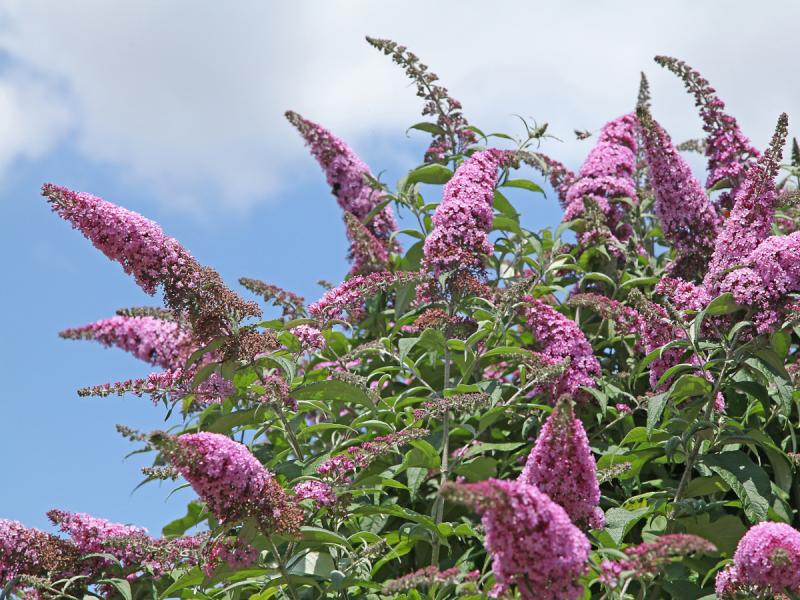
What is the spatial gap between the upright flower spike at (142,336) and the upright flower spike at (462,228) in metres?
2.00

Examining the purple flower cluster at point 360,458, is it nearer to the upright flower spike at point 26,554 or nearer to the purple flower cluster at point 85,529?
the purple flower cluster at point 85,529

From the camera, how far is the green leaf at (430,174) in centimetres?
775

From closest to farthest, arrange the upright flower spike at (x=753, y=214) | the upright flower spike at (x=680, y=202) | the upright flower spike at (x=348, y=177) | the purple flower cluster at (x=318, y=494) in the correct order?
the purple flower cluster at (x=318, y=494)
the upright flower spike at (x=753, y=214)
the upright flower spike at (x=680, y=202)
the upright flower spike at (x=348, y=177)

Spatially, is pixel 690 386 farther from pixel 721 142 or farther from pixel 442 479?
pixel 721 142

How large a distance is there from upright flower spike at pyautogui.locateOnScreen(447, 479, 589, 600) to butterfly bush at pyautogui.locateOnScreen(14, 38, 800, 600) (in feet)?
0.89

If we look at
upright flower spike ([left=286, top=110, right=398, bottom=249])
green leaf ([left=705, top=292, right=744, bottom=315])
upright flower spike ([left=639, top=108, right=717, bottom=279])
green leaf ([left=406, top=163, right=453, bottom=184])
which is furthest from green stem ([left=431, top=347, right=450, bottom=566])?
upright flower spike ([left=286, top=110, right=398, bottom=249])

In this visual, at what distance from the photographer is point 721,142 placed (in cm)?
768

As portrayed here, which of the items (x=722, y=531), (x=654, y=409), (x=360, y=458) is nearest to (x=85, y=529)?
(x=360, y=458)

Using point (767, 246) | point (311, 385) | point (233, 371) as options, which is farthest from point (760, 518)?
point (233, 371)

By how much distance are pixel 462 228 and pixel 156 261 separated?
72.1 inches

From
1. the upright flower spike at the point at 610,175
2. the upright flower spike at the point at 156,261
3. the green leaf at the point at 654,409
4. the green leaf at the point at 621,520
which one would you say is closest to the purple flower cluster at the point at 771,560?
the green leaf at the point at 621,520

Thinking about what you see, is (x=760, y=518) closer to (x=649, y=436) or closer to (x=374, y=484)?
(x=649, y=436)

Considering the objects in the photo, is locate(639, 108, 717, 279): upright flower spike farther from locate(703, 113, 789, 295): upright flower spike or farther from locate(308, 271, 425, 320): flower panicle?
locate(308, 271, 425, 320): flower panicle

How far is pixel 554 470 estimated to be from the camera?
3770 mm
